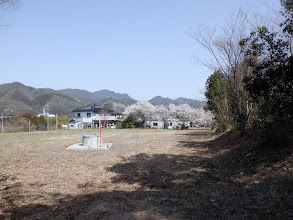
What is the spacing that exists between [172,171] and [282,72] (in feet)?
13.0

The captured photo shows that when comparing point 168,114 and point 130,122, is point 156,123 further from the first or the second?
point 130,122

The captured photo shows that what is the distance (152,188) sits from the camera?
15.7 ft

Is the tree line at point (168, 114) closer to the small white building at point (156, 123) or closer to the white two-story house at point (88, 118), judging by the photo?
the small white building at point (156, 123)

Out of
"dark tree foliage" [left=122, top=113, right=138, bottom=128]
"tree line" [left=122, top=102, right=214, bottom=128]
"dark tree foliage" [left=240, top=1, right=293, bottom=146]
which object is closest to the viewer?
"dark tree foliage" [left=240, top=1, right=293, bottom=146]

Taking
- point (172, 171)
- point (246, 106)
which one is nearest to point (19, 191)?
point (172, 171)

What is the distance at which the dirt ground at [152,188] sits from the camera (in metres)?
3.13

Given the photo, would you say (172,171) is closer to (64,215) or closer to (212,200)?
(212,200)

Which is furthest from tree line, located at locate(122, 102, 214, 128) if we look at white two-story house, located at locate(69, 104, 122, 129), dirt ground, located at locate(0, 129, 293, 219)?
dirt ground, located at locate(0, 129, 293, 219)

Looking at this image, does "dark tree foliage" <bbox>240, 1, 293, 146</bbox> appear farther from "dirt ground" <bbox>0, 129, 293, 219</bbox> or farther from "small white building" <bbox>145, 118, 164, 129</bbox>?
"small white building" <bbox>145, 118, 164, 129</bbox>

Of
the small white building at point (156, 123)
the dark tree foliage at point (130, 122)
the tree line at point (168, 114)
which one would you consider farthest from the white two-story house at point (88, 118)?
the dark tree foliage at point (130, 122)

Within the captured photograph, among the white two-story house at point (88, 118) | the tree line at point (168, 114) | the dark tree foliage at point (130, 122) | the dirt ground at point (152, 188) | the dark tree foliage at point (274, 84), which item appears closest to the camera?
the dirt ground at point (152, 188)

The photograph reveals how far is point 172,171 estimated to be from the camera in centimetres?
616

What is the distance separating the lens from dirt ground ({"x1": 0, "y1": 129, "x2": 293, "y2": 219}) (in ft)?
10.3

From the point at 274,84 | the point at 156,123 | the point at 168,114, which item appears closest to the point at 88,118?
the point at 156,123
